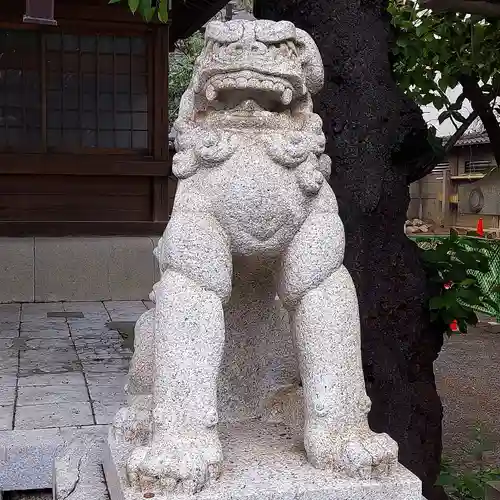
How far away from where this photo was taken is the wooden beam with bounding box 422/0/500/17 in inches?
105

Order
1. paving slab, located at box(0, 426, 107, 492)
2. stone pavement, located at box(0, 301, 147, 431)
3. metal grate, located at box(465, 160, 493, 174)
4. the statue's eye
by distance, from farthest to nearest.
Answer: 1. metal grate, located at box(465, 160, 493, 174)
2. stone pavement, located at box(0, 301, 147, 431)
3. paving slab, located at box(0, 426, 107, 492)
4. the statue's eye

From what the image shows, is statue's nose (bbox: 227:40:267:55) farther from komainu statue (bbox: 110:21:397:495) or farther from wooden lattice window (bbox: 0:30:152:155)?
wooden lattice window (bbox: 0:30:152:155)

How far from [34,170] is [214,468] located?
20.7 feet

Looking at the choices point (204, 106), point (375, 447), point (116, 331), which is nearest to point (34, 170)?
point (116, 331)

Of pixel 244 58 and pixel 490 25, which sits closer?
pixel 244 58

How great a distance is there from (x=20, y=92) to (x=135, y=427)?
6198 millimetres

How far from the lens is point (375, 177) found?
129 inches

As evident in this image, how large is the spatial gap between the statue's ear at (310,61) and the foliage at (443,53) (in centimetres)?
196

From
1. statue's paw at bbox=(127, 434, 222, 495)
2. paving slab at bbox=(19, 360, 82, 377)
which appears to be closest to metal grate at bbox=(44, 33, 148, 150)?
paving slab at bbox=(19, 360, 82, 377)

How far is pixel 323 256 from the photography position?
1.99m

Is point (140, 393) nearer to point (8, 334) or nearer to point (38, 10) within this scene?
point (38, 10)

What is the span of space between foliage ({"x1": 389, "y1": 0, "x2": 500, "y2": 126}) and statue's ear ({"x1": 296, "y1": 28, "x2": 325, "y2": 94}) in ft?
6.44

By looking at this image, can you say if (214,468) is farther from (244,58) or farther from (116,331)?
(116,331)

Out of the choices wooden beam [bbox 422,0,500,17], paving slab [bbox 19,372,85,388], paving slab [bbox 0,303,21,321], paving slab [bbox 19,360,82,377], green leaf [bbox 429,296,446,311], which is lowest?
paving slab [bbox 0,303,21,321]
